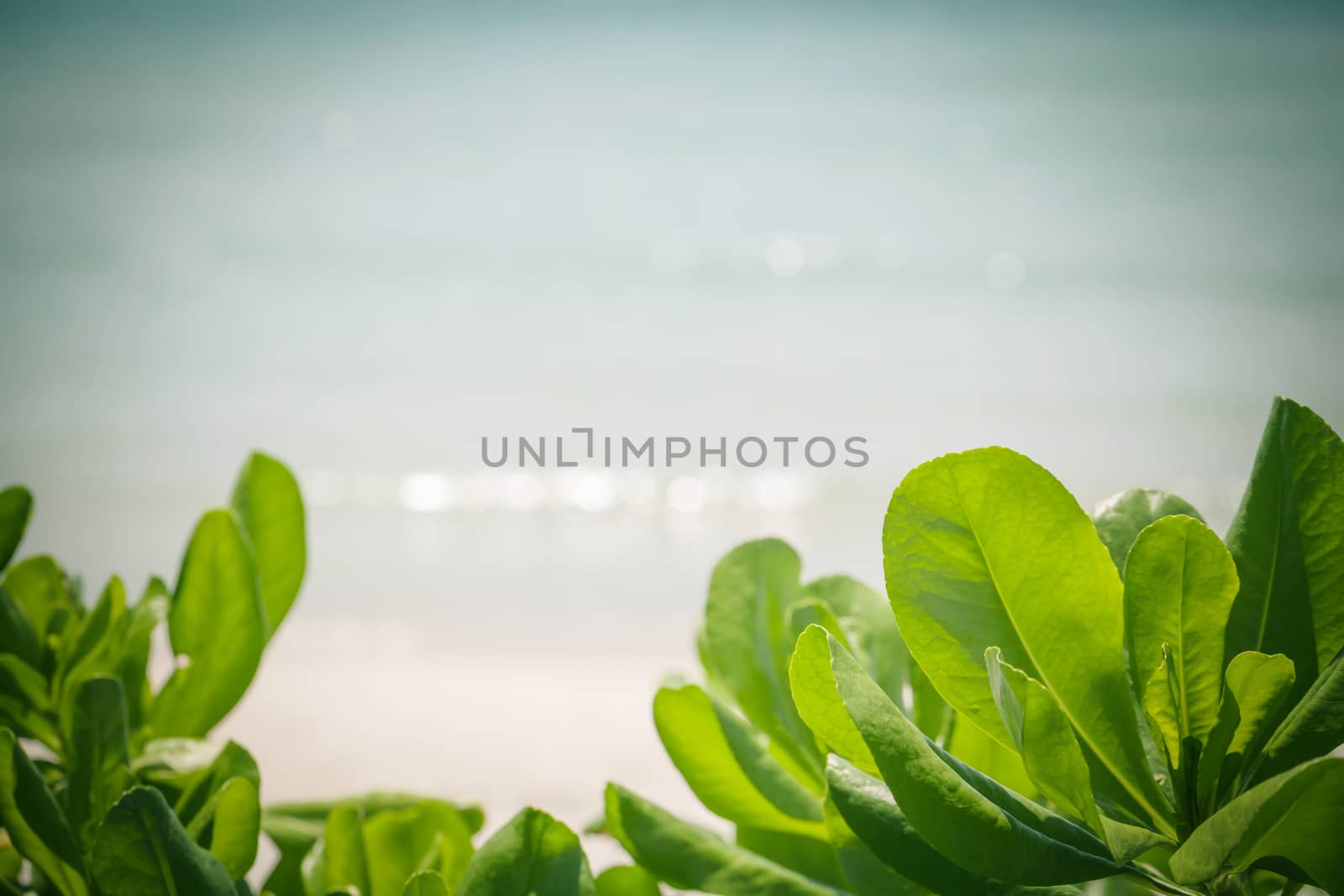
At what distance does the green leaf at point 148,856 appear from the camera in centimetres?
33

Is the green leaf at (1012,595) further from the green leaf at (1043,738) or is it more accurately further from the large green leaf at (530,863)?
the large green leaf at (530,863)

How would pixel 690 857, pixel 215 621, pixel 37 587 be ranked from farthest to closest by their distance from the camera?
pixel 37 587 < pixel 215 621 < pixel 690 857

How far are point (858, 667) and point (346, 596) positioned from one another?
212 inches

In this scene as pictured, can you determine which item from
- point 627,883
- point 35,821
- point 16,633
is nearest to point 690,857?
point 627,883

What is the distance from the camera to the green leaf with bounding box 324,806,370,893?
414 mm

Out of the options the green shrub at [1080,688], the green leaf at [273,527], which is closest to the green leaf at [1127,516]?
the green shrub at [1080,688]

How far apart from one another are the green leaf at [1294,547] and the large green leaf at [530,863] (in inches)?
9.9

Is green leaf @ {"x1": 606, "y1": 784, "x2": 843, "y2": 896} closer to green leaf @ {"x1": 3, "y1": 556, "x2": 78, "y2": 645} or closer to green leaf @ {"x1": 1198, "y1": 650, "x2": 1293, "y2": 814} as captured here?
green leaf @ {"x1": 1198, "y1": 650, "x2": 1293, "y2": 814}

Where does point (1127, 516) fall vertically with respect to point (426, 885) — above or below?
above

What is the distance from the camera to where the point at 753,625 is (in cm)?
45

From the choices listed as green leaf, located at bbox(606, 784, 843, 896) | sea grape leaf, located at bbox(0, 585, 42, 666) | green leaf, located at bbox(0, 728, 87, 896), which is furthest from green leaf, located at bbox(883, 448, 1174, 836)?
sea grape leaf, located at bbox(0, 585, 42, 666)

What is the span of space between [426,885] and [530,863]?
4 cm

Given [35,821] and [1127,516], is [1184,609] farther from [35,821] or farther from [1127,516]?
[35,821]

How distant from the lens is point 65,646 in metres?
0.52
